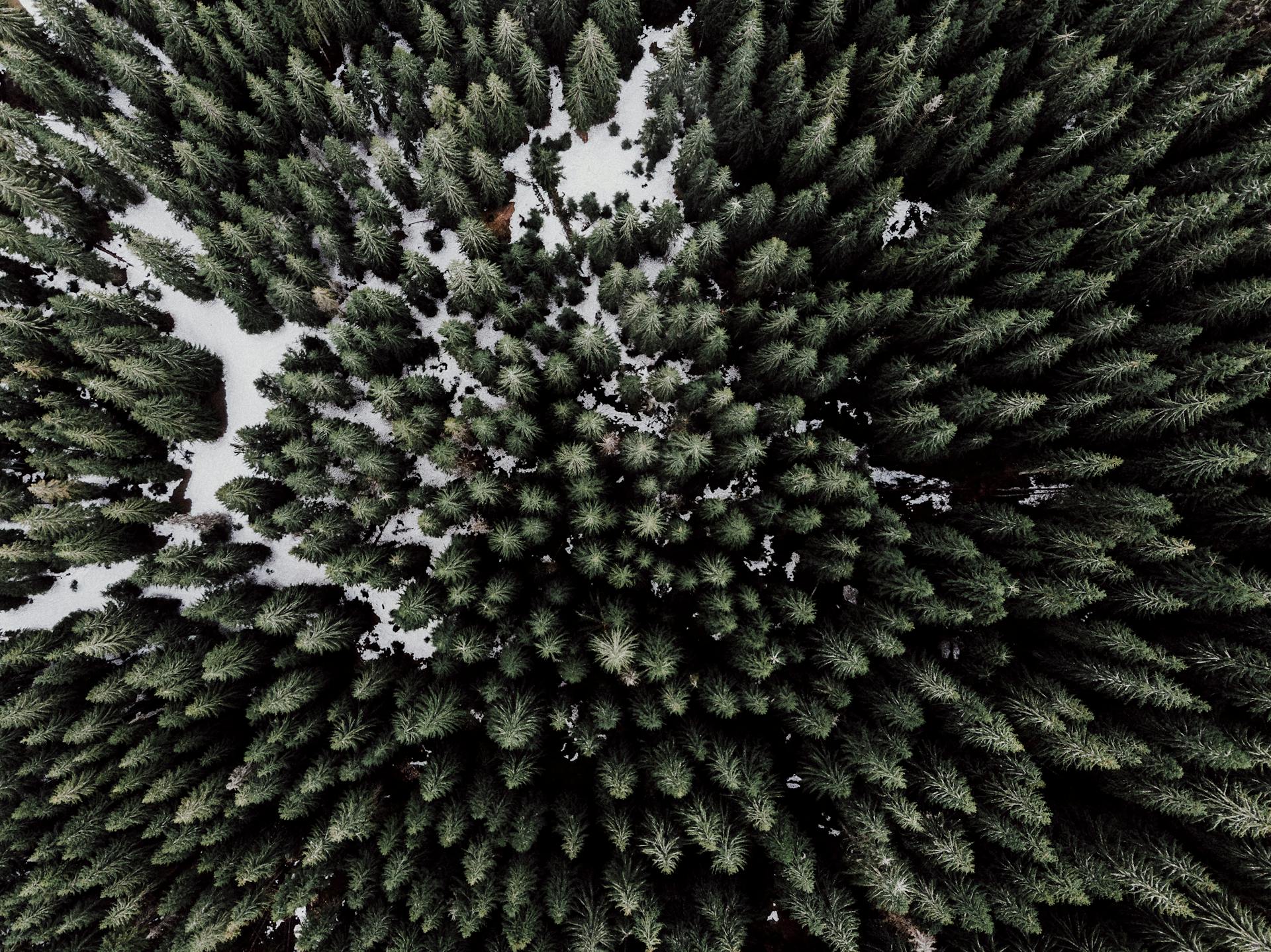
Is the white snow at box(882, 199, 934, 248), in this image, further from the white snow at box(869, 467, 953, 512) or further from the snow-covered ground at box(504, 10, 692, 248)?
the white snow at box(869, 467, 953, 512)

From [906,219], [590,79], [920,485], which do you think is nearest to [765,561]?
[920,485]

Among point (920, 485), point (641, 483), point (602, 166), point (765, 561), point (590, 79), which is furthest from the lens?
point (602, 166)

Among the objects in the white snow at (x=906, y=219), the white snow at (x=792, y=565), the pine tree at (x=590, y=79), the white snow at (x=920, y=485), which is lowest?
the white snow at (x=792, y=565)

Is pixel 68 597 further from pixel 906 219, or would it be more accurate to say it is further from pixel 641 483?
pixel 906 219

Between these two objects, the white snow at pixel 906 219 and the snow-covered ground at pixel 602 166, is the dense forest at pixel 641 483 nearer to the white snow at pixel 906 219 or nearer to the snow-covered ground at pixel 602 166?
the white snow at pixel 906 219

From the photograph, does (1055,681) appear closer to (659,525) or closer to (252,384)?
(659,525)

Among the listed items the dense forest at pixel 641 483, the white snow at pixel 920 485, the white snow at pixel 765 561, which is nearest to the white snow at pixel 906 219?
the dense forest at pixel 641 483

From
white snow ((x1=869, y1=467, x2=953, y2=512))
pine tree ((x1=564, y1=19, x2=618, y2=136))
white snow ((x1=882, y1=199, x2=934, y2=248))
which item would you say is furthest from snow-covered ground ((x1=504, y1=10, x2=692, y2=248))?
white snow ((x1=869, y1=467, x2=953, y2=512))
